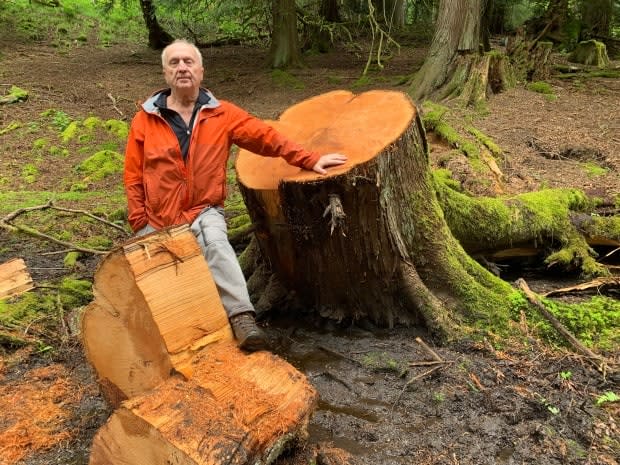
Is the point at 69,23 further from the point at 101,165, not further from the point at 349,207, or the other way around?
the point at 349,207

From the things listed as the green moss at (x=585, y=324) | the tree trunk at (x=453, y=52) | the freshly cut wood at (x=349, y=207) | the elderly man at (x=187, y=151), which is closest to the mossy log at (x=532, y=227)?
the freshly cut wood at (x=349, y=207)

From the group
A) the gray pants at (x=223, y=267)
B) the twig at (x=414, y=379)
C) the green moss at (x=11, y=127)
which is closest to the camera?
the gray pants at (x=223, y=267)

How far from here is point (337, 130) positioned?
3727mm

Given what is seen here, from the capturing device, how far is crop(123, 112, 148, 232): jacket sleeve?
340cm

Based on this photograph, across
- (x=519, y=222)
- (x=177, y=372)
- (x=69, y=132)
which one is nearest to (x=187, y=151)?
(x=177, y=372)

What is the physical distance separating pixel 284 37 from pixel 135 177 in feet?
35.7

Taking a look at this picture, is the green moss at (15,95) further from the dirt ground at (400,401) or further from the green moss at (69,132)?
the dirt ground at (400,401)

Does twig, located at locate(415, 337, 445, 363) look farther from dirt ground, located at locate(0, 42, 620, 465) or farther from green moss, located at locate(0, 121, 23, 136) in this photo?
green moss, located at locate(0, 121, 23, 136)

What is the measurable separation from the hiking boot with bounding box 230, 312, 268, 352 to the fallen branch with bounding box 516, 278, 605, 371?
194 centimetres

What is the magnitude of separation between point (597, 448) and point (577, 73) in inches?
428

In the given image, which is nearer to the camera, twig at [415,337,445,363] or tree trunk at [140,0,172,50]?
twig at [415,337,445,363]

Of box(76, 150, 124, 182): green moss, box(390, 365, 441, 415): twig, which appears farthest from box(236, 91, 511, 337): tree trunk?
box(76, 150, 124, 182): green moss

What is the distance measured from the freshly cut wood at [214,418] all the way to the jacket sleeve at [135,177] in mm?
1204

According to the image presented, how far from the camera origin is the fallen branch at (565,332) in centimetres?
323
